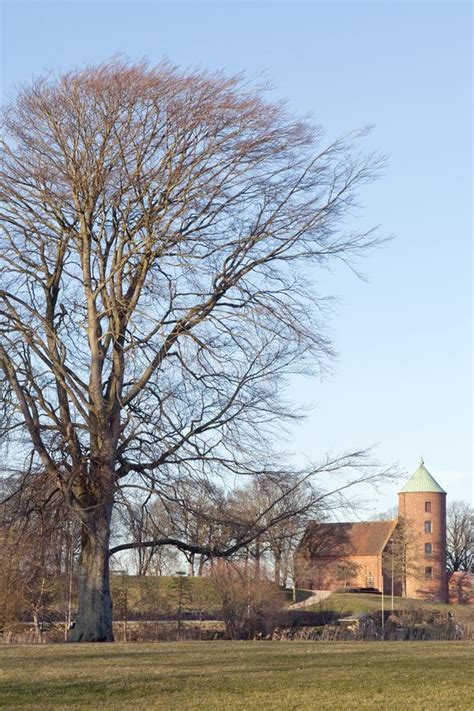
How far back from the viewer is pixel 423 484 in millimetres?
88125

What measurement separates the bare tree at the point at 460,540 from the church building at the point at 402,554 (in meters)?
20.1

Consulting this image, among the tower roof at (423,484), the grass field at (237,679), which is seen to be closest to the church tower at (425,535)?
the tower roof at (423,484)

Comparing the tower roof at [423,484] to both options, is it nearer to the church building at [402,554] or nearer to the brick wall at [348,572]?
the church building at [402,554]

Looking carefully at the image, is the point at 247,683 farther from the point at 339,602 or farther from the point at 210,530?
the point at 339,602

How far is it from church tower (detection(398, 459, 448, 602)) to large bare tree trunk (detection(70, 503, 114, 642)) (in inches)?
2498

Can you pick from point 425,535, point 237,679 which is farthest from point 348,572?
point 237,679

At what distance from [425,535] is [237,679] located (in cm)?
7538

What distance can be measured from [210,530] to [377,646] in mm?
4941

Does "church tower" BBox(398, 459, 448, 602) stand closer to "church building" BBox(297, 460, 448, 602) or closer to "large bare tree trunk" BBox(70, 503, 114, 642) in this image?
"church building" BBox(297, 460, 448, 602)

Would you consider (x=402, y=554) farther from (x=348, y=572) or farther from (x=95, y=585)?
(x=95, y=585)

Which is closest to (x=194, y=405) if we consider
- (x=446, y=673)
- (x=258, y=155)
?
(x=258, y=155)

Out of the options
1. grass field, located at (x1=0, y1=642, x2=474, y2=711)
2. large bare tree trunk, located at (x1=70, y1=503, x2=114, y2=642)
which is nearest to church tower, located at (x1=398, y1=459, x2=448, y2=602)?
large bare tree trunk, located at (x1=70, y1=503, x2=114, y2=642)

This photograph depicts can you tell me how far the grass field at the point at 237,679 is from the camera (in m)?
11.2

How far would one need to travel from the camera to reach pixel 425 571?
83312 millimetres
